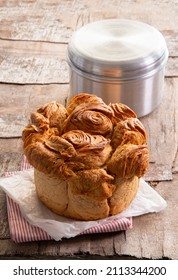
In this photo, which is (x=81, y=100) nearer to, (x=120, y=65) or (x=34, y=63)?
(x=120, y=65)

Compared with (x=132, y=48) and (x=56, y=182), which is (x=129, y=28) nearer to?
(x=132, y=48)

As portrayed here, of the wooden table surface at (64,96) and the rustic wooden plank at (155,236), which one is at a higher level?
the rustic wooden plank at (155,236)

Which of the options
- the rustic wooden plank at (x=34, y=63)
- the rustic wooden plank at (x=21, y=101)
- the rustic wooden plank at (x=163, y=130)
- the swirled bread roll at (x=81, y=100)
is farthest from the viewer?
the rustic wooden plank at (x=34, y=63)

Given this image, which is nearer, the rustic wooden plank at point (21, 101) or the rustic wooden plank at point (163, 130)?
the rustic wooden plank at point (163, 130)

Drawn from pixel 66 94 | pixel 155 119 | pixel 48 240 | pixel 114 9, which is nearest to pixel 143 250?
pixel 48 240

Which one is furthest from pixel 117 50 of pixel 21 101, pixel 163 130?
pixel 21 101

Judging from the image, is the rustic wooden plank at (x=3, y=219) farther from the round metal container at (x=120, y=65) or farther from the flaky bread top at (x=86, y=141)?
the round metal container at (x=120, y=65)

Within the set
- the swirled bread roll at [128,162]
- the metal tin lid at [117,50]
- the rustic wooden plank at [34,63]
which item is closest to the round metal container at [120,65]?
the metal tin lid at [117,50]

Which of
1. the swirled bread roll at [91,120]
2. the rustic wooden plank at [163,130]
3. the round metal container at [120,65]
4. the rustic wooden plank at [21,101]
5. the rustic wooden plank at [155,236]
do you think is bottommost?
the rustic wooden plank at [21,101]
